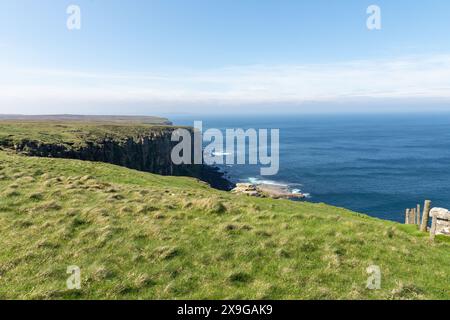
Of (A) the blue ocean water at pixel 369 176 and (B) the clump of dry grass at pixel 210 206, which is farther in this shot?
(A) the blue ocean water at pixel 369 176

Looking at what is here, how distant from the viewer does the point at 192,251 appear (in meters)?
15.0

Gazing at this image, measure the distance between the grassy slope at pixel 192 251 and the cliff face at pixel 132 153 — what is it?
3400 centimetres

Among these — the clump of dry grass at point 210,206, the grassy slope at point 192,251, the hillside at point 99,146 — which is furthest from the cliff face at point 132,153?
the clump of dry grass at point 210,206

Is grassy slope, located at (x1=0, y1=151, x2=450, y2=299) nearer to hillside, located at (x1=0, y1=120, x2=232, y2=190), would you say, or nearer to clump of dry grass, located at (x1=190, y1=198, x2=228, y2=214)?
clump of dry grass, located at (x1=190, y1=198, x2=228, y2=214)

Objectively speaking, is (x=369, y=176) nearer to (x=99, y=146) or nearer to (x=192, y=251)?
(x=99, y=146)

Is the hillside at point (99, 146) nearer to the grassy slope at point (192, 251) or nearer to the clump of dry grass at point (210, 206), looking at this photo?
the grassy slope at point (192, 251)

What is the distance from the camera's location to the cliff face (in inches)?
2132

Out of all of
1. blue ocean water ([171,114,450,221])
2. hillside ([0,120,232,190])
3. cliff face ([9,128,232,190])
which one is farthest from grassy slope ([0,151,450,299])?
blue ocean water ([171,114,450,221])

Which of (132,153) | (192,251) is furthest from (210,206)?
(132,153)

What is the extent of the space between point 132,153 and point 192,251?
283ft

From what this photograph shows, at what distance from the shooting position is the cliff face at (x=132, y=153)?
54.2 meters

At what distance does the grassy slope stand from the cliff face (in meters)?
34.0
